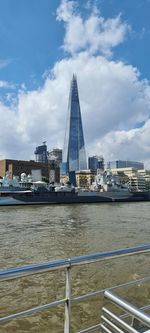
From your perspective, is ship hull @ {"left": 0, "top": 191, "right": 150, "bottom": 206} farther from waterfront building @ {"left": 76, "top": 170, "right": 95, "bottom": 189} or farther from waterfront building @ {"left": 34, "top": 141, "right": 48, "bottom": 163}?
waterfront building @ {"left": 34, "top": 141, "right": 48, "bottom": 163}

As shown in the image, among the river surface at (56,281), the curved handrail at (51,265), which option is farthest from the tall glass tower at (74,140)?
the curved handrail at (51,265)

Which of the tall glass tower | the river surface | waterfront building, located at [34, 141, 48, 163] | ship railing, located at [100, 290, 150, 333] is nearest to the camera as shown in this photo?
ship railing, located at [100, 290, 150, 333]

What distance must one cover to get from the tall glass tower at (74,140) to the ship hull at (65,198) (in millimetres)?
72708

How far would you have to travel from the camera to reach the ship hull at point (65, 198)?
65188 millimetres

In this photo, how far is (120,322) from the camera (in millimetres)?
2393

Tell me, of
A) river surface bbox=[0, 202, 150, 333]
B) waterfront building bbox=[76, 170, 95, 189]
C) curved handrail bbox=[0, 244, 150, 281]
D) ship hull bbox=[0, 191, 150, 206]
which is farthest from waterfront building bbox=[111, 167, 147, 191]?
curved handrail bbox=[0, 244, 150, 281]

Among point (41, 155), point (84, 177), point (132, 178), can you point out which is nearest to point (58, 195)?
point (84, 177)

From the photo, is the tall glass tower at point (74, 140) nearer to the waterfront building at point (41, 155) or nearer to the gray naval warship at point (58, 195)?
the waterfront building at point (41, 155)

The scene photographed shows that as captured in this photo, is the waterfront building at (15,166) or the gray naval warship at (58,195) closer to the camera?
the gray naval warship at (58,195)

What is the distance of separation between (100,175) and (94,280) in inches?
3261

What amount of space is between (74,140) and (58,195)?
84.0 meters

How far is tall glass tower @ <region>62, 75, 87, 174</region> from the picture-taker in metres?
152

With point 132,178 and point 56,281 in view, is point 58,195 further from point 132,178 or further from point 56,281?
point 132,178

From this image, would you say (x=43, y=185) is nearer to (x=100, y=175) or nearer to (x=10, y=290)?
(x=100, y=175)
